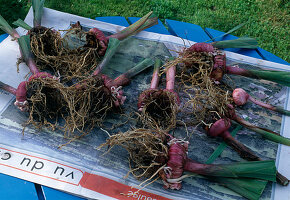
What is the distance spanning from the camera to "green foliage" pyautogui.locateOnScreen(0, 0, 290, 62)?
2.38 meters

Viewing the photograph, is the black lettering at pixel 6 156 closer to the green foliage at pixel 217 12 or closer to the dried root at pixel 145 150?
the dried root at pixel 145 150

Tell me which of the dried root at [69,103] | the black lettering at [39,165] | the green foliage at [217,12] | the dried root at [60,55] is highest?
the green foliage at [217,12]

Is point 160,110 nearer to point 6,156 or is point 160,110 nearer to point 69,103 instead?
point 69,103

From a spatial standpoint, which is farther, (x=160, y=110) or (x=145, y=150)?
(x=160, y=110)

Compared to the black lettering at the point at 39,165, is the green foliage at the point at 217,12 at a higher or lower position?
higher

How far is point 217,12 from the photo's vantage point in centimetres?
255

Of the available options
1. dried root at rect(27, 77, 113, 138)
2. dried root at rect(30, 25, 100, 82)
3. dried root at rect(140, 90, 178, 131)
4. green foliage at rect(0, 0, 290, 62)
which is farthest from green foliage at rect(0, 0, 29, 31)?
dried root at rect(140, 90, 178, 131)


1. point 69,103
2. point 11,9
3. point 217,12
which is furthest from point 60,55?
point 217,12

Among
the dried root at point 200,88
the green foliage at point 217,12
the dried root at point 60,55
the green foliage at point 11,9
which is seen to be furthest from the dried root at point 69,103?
the green foliage at point 217,12

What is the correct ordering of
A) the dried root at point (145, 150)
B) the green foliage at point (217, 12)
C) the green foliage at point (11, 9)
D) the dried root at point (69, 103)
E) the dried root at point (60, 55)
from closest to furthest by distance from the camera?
the dried root at point (145, 150), the dried root at point (69, 103), the dried root at point (60, 55), the green foliage at point (11, 9), the green foliage at point (217, 12)

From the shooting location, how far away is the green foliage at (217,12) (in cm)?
238

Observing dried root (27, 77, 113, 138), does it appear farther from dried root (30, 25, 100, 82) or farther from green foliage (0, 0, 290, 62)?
green foliage (0, 0, 290, 62)

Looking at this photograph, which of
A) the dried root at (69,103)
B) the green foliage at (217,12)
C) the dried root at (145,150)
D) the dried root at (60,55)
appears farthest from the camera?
the green foliage at (217,12)

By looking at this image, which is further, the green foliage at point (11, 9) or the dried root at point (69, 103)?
the green foliage at point (11, 9)
